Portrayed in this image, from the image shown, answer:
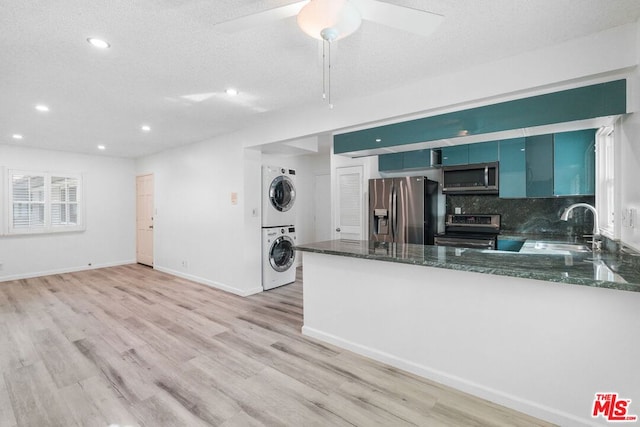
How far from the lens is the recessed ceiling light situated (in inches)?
81.2

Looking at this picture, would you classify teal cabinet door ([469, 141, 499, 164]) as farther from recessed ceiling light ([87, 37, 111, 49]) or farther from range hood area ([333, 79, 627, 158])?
recessed ceiling light ([87, 37, 111, 49])

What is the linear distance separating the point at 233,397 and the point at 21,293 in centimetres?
478

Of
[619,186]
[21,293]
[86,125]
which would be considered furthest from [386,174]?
[21,293]

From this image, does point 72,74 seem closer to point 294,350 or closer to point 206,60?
point 206,60

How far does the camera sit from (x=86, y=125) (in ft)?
13.7

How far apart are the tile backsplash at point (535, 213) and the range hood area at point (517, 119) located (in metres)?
1.25

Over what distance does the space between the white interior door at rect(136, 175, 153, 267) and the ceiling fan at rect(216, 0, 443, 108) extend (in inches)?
240

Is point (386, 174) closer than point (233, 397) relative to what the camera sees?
No

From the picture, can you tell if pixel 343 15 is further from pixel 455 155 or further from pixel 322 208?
pixel 322 208

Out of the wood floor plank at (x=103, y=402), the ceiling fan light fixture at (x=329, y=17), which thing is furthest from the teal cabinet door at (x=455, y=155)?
the wood floor plank at (x=103, y=402)

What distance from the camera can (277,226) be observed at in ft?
16.2

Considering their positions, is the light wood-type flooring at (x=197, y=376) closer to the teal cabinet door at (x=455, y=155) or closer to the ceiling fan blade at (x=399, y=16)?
the ceiling fan blade at (x=399, y=16)

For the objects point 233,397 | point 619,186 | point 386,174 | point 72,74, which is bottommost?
point 233,397

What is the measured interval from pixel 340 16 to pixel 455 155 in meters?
3.08
